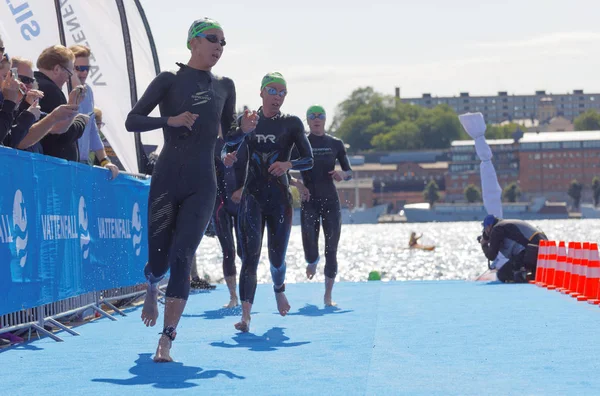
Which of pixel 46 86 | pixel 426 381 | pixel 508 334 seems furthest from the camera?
pixel 46 86

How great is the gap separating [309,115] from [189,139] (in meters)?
5.49

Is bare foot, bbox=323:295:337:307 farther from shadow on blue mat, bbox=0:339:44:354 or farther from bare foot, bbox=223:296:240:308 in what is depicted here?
shadow on blue mat, bbox=0:339:44:354

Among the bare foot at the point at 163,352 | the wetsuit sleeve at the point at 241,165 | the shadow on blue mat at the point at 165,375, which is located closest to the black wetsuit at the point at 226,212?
the wetsuit sleeve at the point at 241,165

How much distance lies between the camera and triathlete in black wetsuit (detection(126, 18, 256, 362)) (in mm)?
7328

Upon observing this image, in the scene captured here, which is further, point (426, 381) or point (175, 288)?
point (175, 288)

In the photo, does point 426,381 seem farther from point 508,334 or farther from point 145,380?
point 508,334

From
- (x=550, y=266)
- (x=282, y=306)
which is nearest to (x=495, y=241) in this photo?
(x=550, y=266)

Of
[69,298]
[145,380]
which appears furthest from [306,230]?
[145,380]

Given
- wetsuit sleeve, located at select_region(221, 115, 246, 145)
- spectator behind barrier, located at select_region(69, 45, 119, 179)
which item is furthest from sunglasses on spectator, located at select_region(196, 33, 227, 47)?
spectator behind barrier, located at select_region(69, 45, 119, 179)

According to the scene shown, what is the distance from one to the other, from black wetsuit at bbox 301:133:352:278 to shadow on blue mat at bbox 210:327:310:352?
3.75 m

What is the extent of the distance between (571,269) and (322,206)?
341cm

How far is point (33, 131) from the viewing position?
870 centimetres

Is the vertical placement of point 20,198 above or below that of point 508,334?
above

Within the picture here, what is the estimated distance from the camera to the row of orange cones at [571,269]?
41.5 ft
